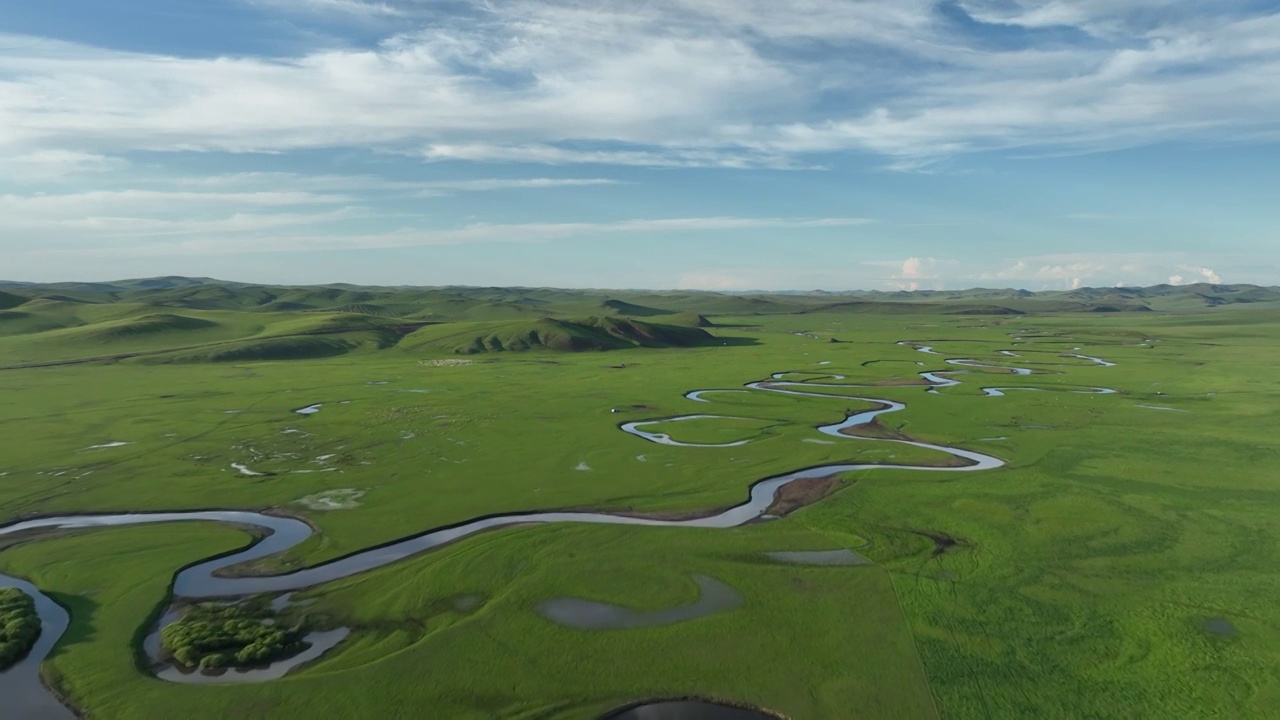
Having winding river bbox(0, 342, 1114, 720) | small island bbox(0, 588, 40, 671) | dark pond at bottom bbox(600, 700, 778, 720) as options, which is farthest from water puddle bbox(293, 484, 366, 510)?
dark pond at bottom bbox(600, 700, 778, 720)

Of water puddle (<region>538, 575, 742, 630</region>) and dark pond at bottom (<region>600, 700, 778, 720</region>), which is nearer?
dark pond at bottom (<region>600, 700, 778, 720</region>)

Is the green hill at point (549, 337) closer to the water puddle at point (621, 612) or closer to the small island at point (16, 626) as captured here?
the small island at point (16, 626)

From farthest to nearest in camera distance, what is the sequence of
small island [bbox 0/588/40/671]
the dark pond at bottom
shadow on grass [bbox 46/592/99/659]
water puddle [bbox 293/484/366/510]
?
water puddle [bbox 293/484/366/510] < shadow on grass [bbox 46/592/99/659] < small island [bbox 0/588/40/671] < the dark pond at bottom

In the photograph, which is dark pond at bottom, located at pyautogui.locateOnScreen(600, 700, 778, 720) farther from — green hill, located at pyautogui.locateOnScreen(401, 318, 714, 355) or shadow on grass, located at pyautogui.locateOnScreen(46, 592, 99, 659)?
green hill, located at pyautogui.locateOnScreen(401, 318, 714, 355)

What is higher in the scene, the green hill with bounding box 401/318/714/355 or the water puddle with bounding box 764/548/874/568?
the green hill with bounding box 401/318/714/355

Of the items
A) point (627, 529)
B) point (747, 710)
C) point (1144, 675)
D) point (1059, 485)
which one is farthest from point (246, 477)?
point (1059, 485)

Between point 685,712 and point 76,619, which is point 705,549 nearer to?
point 685,712
